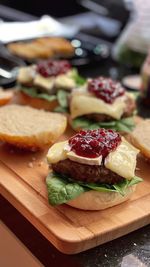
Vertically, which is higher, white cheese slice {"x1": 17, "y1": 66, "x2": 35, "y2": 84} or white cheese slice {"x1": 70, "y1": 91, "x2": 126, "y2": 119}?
white cheese slice {"x1": 17, "y1": 66, "x2": 35, "y2": 84}

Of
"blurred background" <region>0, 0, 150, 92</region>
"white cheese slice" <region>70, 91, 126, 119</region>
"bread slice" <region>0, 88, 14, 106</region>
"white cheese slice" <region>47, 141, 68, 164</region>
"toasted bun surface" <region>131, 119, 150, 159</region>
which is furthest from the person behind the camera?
"blurred background" <region>0, 0, 150, 92</region>

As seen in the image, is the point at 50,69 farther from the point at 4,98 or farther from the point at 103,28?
the point at 103,28

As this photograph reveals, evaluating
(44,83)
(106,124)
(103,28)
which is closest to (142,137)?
(106,124)

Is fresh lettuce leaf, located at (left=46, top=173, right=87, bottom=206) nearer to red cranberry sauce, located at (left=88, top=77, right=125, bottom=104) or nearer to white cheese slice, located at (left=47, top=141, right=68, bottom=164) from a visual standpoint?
white cheese slice, located at (left=47, top=141, right=68, bottom=164)

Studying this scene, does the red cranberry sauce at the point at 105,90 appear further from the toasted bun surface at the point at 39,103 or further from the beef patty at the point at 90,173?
the beef patty at the point at 90,173

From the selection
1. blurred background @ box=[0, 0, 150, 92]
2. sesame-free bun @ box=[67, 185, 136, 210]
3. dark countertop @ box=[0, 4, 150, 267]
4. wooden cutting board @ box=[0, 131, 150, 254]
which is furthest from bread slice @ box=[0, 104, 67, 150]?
blurred background @ box=[0, 0, 150, 92]

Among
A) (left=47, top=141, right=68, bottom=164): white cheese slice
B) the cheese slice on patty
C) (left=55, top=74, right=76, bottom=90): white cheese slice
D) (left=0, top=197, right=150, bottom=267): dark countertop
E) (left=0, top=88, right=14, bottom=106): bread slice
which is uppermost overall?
(left=0, top=88, right=14, bottom=106): bread slice

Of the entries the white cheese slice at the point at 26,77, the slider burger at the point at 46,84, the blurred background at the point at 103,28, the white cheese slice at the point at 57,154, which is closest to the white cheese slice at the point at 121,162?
the white cheese slice at the point at 57,154
